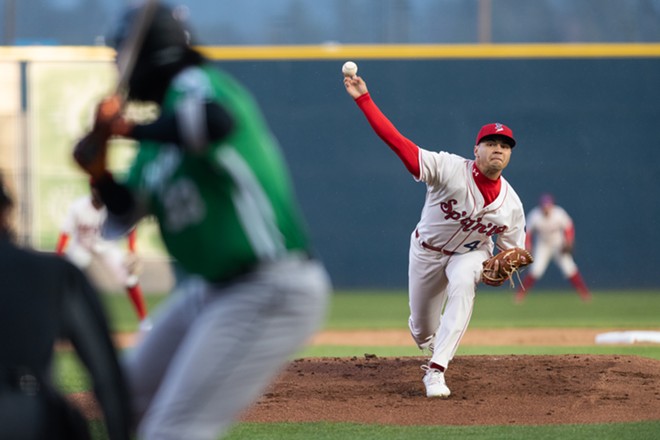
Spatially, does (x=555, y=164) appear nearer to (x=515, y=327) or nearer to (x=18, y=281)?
(x=515, y=327)

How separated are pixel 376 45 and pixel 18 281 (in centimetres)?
1755

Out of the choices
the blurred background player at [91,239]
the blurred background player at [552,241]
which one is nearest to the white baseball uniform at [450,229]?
the blurred background player at [91,239]

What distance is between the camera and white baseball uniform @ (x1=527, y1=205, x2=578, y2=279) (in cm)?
1739

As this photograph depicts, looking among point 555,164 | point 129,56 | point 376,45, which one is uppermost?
point 129,56

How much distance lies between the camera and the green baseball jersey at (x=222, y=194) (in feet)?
9.36

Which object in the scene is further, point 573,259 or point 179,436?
point 573,259

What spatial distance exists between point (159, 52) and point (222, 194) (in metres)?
0.46

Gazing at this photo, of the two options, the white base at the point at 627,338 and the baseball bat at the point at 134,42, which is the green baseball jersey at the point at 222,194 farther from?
the white base at the point at 627,338

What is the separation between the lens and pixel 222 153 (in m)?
2.82

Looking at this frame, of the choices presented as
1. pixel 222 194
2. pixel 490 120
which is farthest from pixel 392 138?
pixel 490 120

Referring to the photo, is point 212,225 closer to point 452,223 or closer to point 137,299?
point 452,223

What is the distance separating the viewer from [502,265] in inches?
268

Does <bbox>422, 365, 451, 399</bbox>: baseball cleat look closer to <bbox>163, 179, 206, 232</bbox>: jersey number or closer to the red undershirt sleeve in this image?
the red undershirt sleeve

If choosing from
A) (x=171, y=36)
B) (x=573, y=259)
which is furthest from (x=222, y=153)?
(x=573, y=259)
